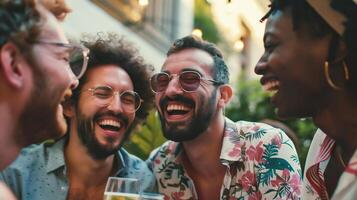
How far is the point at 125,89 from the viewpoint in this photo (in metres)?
3.26

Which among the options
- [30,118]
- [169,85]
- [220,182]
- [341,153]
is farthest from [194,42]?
[30,118]

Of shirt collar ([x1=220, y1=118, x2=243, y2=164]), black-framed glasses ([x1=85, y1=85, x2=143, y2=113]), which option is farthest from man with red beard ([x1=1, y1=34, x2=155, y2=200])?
shirt collar ([x1=220, y1=118, x2=243, y2=164])

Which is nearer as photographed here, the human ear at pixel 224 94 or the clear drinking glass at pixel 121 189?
the clear drinking glass at pixel 121 189

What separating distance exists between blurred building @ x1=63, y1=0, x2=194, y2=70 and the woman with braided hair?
4.32 metres

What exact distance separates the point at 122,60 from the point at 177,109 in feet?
1.86

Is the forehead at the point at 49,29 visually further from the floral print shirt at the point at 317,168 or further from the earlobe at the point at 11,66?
the floral print shirt at the point at 317,168

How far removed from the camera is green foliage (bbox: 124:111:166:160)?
15.4 feet

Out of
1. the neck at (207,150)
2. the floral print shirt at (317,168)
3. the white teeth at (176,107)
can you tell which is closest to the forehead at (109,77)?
the white teeth at (176,107)

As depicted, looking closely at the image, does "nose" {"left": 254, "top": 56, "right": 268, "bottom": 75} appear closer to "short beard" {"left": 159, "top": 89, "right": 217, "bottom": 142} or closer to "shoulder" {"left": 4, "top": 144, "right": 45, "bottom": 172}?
"short beard" {"left": 159, "top": 89, "right": 217, "bottom": 142}

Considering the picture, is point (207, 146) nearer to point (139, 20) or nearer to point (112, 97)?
point (112, 97)

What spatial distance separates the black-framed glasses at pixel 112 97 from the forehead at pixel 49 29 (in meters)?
1.01

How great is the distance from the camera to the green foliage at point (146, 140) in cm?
469

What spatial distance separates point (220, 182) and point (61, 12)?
139 centimetres

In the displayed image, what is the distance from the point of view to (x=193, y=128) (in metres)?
3.16
